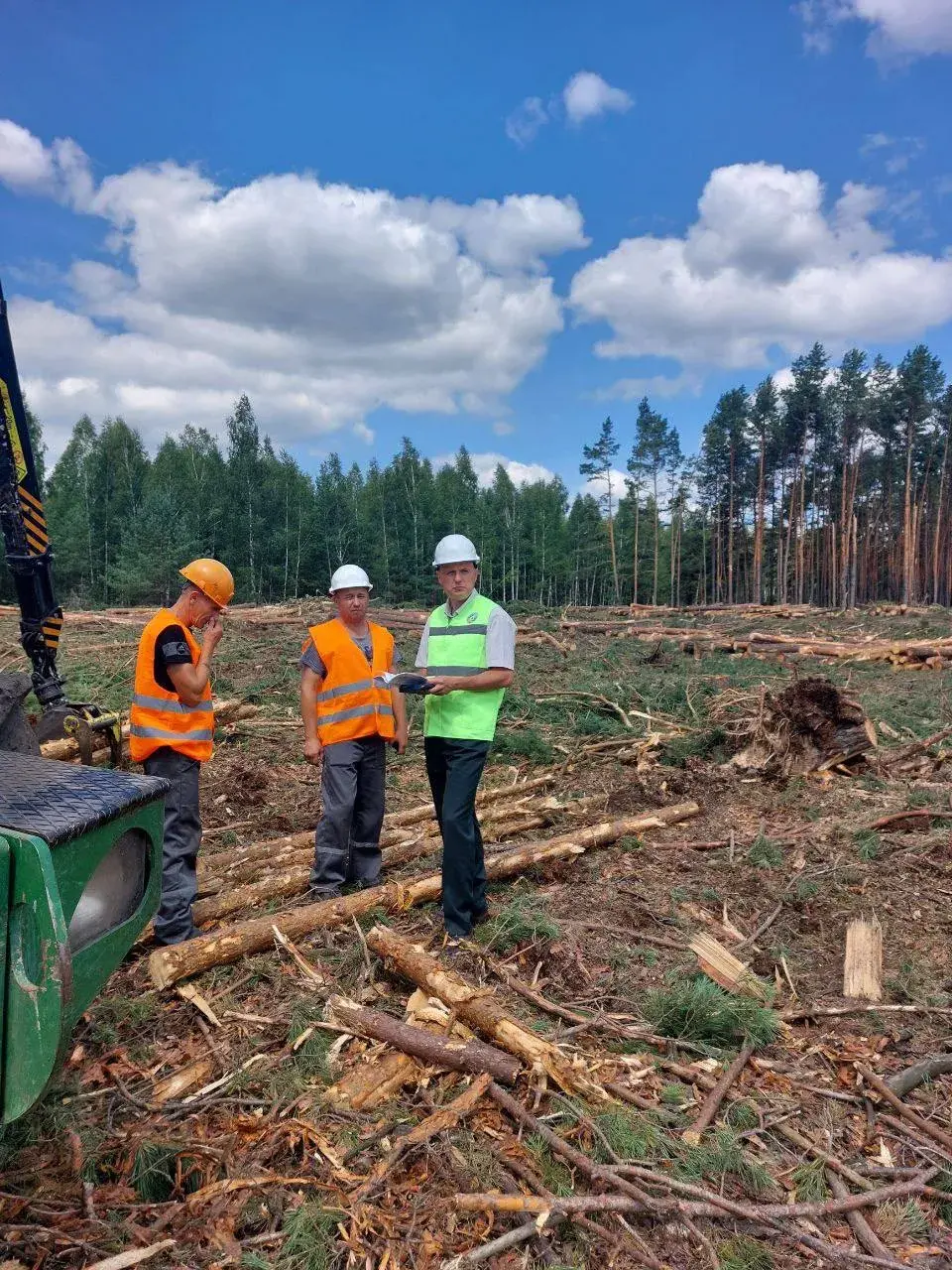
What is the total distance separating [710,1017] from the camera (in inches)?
146

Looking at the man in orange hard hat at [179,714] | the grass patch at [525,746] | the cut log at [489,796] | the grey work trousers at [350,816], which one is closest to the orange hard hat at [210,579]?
the man in orange hard hat at [179,714]

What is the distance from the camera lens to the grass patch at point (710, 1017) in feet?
12.2

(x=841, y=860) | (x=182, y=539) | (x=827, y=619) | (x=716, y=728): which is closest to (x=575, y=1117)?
(x=841, y=860)

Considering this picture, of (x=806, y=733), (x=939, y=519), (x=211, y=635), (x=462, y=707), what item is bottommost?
(x=806, y=733)

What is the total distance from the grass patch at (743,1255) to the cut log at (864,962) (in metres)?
1.88

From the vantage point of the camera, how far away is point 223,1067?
3459 mm

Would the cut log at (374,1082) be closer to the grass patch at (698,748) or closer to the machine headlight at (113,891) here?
the machine headlight at (113,891)

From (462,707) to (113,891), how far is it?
2.74m

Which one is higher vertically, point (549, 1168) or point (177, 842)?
point (177, 842)

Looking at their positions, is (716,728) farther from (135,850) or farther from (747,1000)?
(135,850)

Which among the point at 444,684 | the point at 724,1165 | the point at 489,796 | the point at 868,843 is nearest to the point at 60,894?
the point at 724,1165

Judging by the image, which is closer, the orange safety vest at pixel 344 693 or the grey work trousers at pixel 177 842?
the grey work trousers at pixel 177 842

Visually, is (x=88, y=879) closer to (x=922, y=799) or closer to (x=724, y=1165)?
(x=724, y=1165)

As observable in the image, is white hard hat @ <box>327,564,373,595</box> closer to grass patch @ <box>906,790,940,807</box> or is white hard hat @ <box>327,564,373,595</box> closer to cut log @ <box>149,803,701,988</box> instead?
cut log @ <box>149,803,701,988</box>
